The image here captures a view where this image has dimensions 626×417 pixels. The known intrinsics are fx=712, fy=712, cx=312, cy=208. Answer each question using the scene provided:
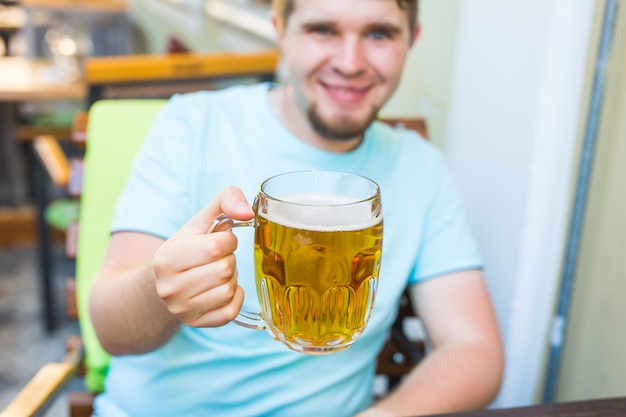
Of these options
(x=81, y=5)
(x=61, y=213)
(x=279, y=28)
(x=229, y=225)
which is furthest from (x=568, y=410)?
(x=81, y=5)

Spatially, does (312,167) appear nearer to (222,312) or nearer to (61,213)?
(222,312)

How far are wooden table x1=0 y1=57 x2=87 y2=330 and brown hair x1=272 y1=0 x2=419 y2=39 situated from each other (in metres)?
2.35

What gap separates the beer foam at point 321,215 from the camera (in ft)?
2.24

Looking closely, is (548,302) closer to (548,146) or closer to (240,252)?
(548,146)

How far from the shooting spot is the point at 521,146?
1497mm

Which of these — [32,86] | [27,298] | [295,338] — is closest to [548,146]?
[295,338]

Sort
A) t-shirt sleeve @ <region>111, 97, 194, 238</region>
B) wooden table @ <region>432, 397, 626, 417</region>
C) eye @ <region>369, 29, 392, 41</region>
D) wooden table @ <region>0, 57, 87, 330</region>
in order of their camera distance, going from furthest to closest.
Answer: wooden table @ <region>0, 57, 87, 330</region>, eye @ <region>369, 29, 392, 41</region>, t-shirt sleeve @ <region>111, 97, 194, 238</region>, wooden table @ <region>432, 397, 626, 417</region>

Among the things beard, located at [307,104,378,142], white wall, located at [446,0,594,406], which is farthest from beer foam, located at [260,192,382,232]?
white wall, located at [446,0,594,406]

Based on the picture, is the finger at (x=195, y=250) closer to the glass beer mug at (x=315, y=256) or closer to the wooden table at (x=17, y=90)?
the glass beer mug at (x=315, y=256)

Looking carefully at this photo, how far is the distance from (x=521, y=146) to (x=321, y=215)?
930 mm

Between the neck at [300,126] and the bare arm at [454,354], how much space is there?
11.4 inches

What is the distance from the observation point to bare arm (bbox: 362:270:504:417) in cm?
113

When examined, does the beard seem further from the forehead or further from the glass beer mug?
the glass beer mug

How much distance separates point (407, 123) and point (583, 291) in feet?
1.85
